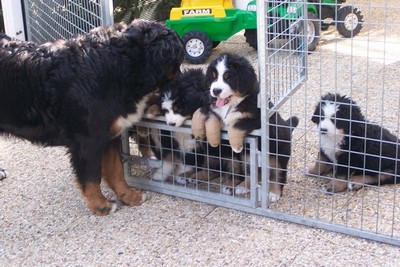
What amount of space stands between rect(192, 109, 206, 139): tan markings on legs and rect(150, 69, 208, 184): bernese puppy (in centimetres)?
9

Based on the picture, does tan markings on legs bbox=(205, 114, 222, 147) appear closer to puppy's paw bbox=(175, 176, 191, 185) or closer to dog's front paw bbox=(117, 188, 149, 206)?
puppy's paw bbox=(175, 176, 191, 185)

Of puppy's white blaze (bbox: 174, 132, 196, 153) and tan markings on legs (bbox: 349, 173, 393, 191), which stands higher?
puppy's white blaze (bbox: 174, 132, 196, 153)

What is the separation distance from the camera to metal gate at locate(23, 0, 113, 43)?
418 cm

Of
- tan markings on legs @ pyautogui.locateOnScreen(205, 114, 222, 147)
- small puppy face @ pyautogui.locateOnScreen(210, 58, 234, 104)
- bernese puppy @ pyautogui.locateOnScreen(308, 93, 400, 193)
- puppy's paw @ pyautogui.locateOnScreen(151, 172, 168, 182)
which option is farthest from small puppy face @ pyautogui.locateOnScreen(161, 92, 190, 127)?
bernese puppy @ pyautogui.locateOnScreen(308, 93, 400, 193)

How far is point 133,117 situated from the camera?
Result: 12.2 feet

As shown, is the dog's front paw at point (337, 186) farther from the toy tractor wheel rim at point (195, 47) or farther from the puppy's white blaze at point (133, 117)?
the toy tractor wheel rim at point (195, 47)

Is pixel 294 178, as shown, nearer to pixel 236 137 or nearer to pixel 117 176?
pixel 236 137

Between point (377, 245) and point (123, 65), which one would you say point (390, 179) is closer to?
point (377, 245)

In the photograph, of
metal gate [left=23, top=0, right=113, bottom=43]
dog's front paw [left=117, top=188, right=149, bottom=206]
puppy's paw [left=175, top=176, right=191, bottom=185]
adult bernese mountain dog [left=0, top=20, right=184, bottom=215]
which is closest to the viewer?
adult bernese mountain dog [left=0, top=20, right=184, bottom=215]

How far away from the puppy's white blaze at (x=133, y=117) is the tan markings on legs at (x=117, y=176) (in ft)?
0.64

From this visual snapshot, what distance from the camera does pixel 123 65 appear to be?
11.5ft

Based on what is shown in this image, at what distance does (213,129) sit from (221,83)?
29cm

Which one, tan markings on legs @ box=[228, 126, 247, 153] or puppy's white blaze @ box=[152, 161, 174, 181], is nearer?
tan markings on legs @ box=[228, 126, 247, 153]

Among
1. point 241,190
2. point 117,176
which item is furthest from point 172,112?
point 241,190
